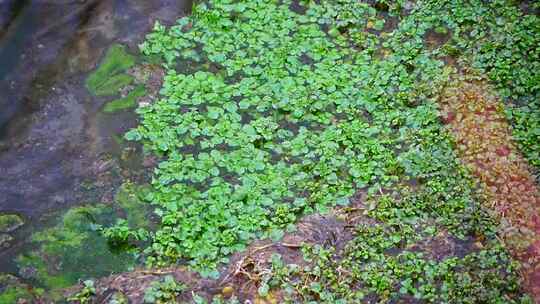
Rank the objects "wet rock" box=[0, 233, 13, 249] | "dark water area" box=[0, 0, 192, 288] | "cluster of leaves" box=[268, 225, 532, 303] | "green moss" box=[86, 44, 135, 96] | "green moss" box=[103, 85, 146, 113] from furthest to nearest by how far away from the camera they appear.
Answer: "green moss" box=[86, 44, 135, 96] → "green moss" box=[103, 85, 146, 113] → "dark water area" box=[0, 0, 192, 288] → "wet rock" box=[0, 233, 13, 249] → "cluster of leaves" box=[268, 225, 532, 303]

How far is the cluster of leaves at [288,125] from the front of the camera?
5453 millimetres

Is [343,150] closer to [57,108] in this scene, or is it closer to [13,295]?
[57,108]

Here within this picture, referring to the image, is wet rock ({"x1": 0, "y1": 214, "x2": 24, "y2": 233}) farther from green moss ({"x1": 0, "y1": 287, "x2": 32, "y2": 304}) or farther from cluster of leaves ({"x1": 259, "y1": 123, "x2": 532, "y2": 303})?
cluster of leaves ({"x1": 259, "y1": 123, "x2": 532, "y2": 303})

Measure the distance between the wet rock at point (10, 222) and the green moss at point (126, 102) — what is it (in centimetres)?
130

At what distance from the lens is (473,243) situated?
531 cm

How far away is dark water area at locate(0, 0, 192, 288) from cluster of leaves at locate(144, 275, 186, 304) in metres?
1.00

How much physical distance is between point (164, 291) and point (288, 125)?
74.1 inches

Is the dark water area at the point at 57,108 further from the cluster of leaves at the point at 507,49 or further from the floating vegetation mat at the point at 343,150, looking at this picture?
the cluster of leaves at the point at 507,49

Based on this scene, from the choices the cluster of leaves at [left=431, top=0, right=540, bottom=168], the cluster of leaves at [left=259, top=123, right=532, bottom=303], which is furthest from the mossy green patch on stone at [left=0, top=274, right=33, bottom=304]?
the cluster of leaves at [left=431, top=0, right=540, bottom=168]

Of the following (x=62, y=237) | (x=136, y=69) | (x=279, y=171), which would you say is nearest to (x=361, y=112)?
(x=279, y=171)

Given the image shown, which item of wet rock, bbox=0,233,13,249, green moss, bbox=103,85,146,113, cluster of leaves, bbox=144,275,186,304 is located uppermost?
green moss, bbox=103,85,146,113

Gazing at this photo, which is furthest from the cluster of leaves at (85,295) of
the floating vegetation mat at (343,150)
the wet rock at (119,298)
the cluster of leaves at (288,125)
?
the cluster of leaves at (288,125)

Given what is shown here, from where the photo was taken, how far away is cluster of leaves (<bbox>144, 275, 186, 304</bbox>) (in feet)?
16.3

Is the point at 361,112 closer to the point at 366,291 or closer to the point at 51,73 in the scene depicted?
the point at 366,291
